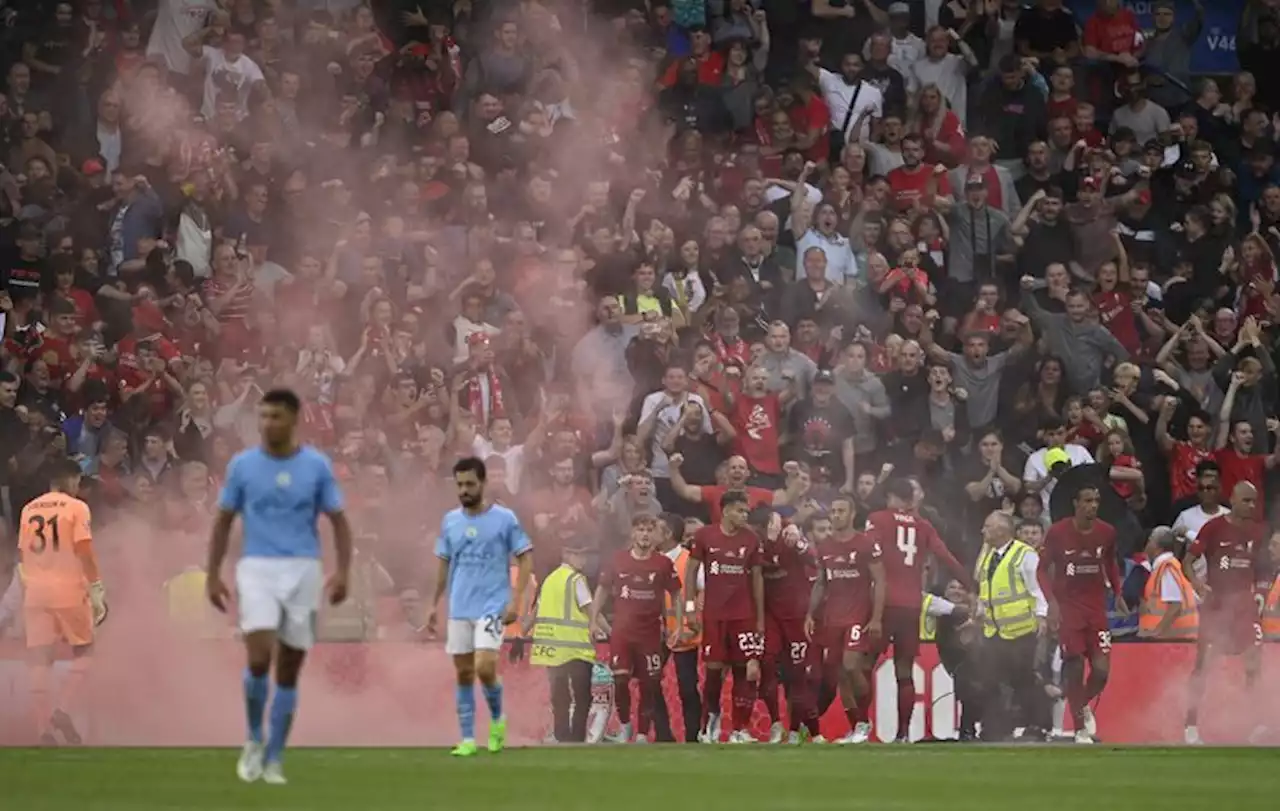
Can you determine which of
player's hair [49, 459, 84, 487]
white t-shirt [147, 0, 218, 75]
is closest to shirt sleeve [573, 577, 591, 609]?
player's hair [49, 459, 84, 487]

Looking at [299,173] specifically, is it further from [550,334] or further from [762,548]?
[762,548]

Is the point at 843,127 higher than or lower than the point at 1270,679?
higher

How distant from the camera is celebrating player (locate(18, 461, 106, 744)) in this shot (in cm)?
1908

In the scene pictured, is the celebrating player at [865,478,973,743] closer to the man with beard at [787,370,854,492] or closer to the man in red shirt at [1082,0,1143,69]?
the man with beard at [787,370,854,492]

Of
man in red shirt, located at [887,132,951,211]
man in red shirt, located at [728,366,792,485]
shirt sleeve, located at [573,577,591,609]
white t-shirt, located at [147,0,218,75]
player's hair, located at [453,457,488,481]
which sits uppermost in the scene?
white t-shirt, located at [147,0,218,75]

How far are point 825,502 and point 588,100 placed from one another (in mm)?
5421

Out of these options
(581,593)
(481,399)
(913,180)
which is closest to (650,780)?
(581,593)

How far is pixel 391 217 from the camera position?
2347cm

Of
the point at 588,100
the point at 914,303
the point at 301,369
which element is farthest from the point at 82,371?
the point at 914,303

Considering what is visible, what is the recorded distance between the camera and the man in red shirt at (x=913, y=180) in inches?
954

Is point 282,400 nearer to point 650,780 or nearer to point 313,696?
point 650,780

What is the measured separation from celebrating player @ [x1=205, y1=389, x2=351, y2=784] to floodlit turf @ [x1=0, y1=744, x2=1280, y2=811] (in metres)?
0.48

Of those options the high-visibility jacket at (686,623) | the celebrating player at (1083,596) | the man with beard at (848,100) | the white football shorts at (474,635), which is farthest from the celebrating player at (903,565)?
the white football shorts at (474,635)

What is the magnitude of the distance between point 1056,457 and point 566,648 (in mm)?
5260
